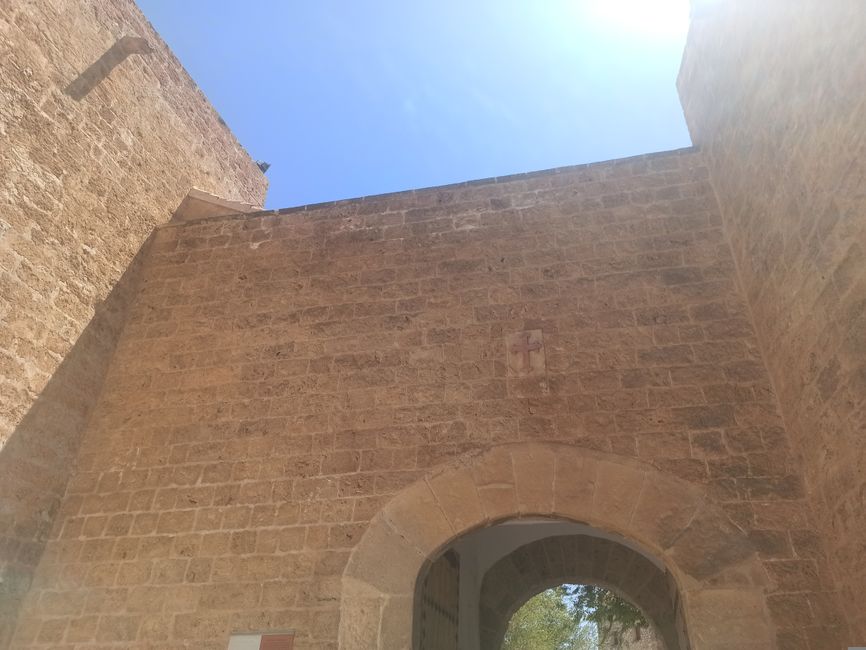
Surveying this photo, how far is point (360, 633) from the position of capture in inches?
136

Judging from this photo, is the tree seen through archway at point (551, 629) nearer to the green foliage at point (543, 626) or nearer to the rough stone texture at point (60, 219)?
the green foliage at point (543, 626)

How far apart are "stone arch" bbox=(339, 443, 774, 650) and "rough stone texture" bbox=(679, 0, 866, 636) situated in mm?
310

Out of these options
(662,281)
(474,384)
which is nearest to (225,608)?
(474,384)

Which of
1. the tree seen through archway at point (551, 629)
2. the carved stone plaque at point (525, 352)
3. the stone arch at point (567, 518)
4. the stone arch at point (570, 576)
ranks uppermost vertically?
the tree seen through archway at point (551, 629)

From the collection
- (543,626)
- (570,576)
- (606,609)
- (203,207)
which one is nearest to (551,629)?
(543,626)

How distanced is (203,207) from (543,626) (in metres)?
15.7

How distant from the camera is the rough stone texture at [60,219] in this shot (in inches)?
159

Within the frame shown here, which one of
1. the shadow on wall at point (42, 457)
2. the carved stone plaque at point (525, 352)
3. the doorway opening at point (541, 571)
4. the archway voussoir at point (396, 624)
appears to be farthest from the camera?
the doorway opening at point (541, 571)

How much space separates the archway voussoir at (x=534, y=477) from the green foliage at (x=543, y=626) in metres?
14.0

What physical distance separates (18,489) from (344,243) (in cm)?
268

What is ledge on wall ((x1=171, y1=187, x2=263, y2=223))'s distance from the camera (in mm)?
5816

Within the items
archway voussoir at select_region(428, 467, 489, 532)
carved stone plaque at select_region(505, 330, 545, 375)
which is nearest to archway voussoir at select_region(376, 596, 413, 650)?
archway voussoir at select_region(428, 467, 489, 532)

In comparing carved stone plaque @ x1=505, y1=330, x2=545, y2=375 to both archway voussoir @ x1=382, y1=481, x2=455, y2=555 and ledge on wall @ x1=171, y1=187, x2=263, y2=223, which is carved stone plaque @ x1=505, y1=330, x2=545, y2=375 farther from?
ledge on wall @ x1=171, y1=187, x2=263, y2=223

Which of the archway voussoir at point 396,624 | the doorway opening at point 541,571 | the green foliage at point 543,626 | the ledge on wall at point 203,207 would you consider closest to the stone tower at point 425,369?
the archway voussoir at point 396,624
